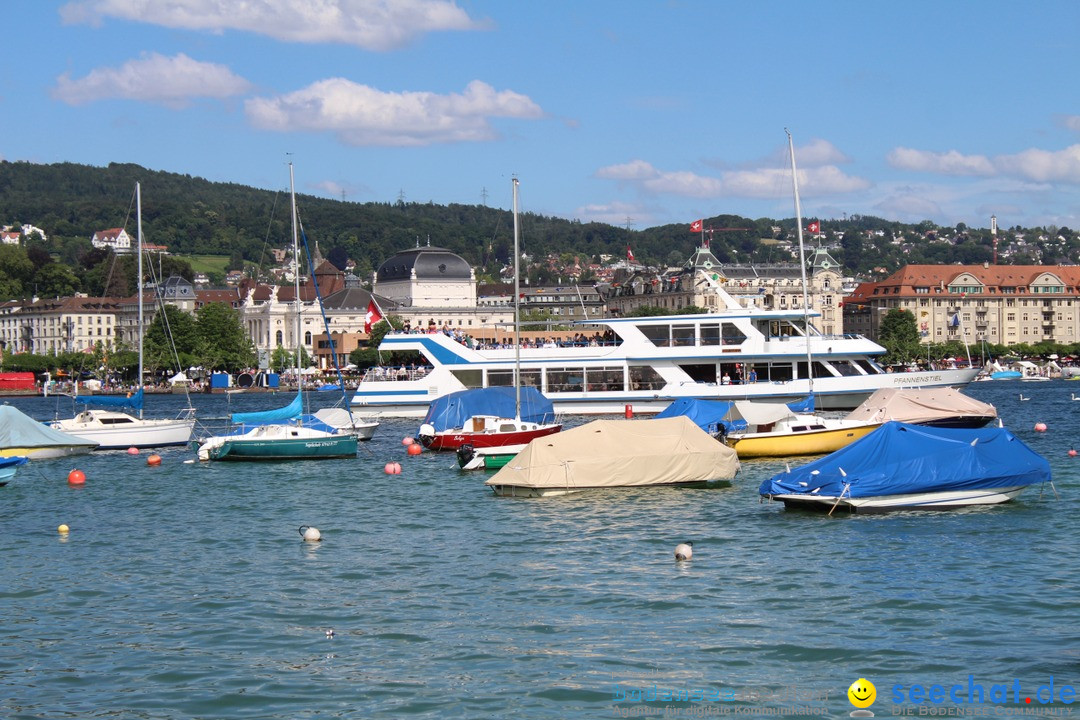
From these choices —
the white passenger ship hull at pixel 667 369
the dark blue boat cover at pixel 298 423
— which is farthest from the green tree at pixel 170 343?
the dark blue boat cover at pixel 298 423

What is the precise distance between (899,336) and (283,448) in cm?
13239

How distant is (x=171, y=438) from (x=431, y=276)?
496ft

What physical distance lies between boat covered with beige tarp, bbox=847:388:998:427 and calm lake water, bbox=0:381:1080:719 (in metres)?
7.81

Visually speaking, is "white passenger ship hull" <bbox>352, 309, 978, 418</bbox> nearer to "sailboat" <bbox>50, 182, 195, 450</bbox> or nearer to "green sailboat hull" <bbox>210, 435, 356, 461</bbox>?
"sailboat" <bbox>50, 182, 195, 450</bbox>

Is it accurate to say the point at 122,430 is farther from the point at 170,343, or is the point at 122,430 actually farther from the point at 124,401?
the point at 170,343

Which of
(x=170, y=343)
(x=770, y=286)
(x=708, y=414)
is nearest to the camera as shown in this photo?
(x=708, y=414)

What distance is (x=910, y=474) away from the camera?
1074 inches

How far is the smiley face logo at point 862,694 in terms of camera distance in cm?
1468

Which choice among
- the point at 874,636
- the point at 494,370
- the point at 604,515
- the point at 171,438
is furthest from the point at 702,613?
the point at 494,370

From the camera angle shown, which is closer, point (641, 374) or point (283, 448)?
point (283, 448)

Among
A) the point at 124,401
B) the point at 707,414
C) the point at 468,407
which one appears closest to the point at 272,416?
the point at 468,407

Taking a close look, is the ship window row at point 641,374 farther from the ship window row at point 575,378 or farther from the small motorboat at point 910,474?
→ the small motorboat at point 910,474

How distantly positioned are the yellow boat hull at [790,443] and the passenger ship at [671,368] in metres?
18.7

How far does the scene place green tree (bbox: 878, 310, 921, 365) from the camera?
15825 cm
